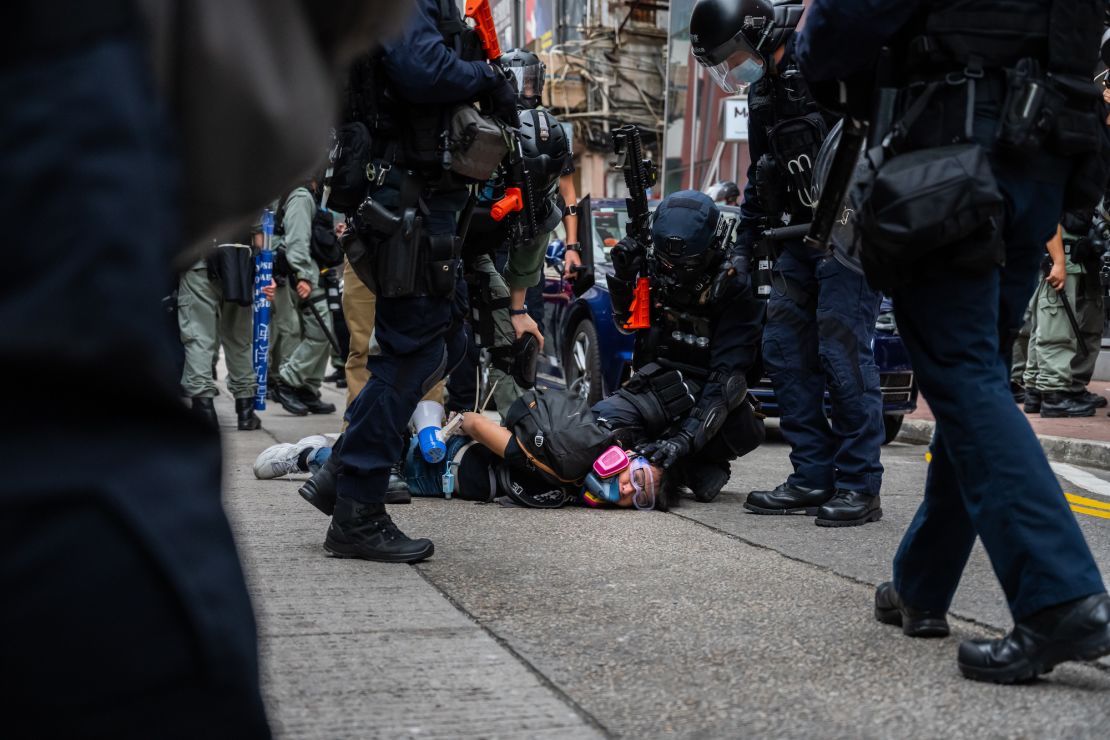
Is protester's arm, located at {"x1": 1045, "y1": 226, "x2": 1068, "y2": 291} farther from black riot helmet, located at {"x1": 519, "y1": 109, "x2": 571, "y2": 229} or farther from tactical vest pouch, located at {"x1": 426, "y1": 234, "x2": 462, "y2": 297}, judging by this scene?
tactical vest pouch, located at {"x1": 426, "y1": 234, "x2": 462, "y2": 297}

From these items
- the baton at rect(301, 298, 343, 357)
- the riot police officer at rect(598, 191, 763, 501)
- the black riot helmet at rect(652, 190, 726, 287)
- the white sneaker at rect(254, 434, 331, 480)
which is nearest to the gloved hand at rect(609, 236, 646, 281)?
the riot police officer at rect(598, 191, 763, 501)

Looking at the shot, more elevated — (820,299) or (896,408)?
(820,299)

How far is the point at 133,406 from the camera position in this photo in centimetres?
85

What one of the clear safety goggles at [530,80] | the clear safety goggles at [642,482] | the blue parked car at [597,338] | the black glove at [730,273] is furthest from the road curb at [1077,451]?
the clear safety goggles at [530,80]

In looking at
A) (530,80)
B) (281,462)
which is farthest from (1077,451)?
(281,462)

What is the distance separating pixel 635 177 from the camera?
6.62 metres

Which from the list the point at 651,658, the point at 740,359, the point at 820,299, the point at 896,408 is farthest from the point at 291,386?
the point at 651,658

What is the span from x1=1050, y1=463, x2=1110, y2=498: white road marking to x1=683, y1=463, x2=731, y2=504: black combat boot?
6.23 feet

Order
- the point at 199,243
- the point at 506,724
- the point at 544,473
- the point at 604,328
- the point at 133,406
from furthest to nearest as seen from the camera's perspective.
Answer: the point at 604,328 < the point at 544,473 < the point at 506,724 < the point at 199,243 < the point at 133,406

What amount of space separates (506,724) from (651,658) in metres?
0.59

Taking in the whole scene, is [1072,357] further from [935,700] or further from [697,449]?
[935,700]

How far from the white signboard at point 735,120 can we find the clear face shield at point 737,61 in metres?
8.72

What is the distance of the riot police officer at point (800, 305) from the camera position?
5.16 m

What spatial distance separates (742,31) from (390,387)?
2.15 metres
